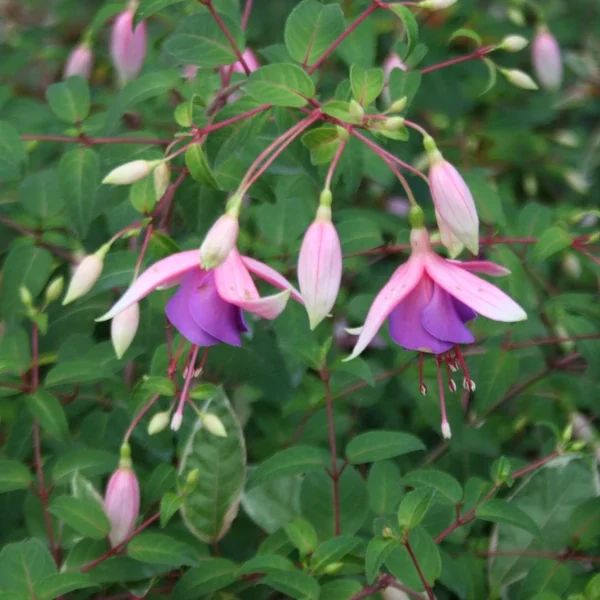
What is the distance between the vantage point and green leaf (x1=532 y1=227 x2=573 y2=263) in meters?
0.92

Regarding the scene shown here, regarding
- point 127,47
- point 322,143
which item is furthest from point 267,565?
point 127,47

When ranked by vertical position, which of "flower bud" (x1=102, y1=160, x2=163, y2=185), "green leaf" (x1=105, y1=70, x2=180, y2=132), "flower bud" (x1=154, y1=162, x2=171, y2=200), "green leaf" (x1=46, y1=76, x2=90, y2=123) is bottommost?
"flower bud" (x1=154, y1=162, x2=171, y2=200)

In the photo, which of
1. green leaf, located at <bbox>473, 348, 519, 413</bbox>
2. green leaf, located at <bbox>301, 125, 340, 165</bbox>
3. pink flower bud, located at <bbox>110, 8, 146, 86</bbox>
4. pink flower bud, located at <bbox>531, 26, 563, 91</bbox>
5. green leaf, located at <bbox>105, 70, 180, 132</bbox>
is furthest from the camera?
pink flower bud, located at <bbox>531, 26, 563, 91</bbox>

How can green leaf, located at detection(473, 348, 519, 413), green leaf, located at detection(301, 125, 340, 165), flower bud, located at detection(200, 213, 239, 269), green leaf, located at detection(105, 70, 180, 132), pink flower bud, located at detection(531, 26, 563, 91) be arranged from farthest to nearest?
pink flower bud, located at detection(531, 26, 563, 91), green leaf, located at detection(473, 348, 519, 413), green leaf, located at detection(105, 70, 180, 132), green leaf, located at detection(301, 125, 340, 165), flower bud, located at detection(200, 213, 239, 269)

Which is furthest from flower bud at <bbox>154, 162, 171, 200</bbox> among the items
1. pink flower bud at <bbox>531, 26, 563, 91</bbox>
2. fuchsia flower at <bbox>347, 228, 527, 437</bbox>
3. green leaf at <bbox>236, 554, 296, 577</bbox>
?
pink flower bud at <bbox>531, 26, 563, 91</bbox>

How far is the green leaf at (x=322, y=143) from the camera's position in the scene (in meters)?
0.80

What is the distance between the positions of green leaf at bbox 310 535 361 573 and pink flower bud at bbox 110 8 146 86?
77 cm

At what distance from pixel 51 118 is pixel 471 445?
0.69 meters

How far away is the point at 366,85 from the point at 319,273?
0.62 ft

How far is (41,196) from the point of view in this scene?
3.52ft

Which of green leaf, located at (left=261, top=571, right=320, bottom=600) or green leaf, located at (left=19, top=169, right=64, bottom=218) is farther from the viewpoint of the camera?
green leaf, located at (left=19, top=169, right=64, bottom=218)

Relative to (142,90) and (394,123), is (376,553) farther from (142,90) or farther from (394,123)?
(142,90)

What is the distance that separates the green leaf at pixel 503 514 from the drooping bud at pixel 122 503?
318mm

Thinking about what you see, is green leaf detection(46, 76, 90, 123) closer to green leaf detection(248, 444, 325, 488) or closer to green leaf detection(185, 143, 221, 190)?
green leaf detection(185, 143, 221, 190)
